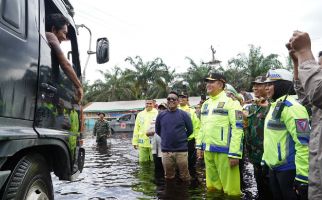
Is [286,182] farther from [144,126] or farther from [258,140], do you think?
[144,126]

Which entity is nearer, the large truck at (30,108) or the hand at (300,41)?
the hand at (300,41)

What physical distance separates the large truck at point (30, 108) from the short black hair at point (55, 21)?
8 cm

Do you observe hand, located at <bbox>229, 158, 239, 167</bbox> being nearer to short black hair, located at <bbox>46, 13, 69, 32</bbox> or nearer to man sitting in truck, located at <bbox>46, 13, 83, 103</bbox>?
man sitting in truck, located at <bbox>46, 13, 83, 103</bbox>

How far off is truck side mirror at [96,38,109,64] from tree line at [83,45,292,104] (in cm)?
2317

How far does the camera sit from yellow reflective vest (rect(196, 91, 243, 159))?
469 centimetres

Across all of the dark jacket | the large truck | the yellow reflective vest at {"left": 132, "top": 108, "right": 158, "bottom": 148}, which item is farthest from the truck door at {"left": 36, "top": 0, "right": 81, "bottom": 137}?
the yellow reflective vest at {"left": 132, "top": 108, "right": 158, "bottom": 148}

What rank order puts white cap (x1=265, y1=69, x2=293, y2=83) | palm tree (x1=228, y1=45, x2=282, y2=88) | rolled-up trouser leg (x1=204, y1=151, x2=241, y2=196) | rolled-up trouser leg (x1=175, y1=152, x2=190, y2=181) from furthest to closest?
palm tree (x1=228, y1=45, x2=282, y2=88) → rolled-up trouser leg (x1=175, y1=152, x2=190, y2=181) → rolled-up trouser leg (x1=204, y1=151, x2=241, y2=196) → white cap (x1=265, y1=69, x2=293, y2=83)

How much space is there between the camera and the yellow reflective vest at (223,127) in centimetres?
469

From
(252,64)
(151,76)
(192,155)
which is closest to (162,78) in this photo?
(151,76)

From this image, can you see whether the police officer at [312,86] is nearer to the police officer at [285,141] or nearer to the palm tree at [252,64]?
the police officer at [285,141]

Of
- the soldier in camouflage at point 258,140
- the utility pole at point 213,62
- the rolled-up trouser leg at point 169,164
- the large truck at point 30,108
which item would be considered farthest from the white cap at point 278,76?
the utility pole at point 213,62

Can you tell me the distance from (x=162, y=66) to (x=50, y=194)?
32.9 m

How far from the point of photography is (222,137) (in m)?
4.83

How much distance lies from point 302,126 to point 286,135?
286mm
